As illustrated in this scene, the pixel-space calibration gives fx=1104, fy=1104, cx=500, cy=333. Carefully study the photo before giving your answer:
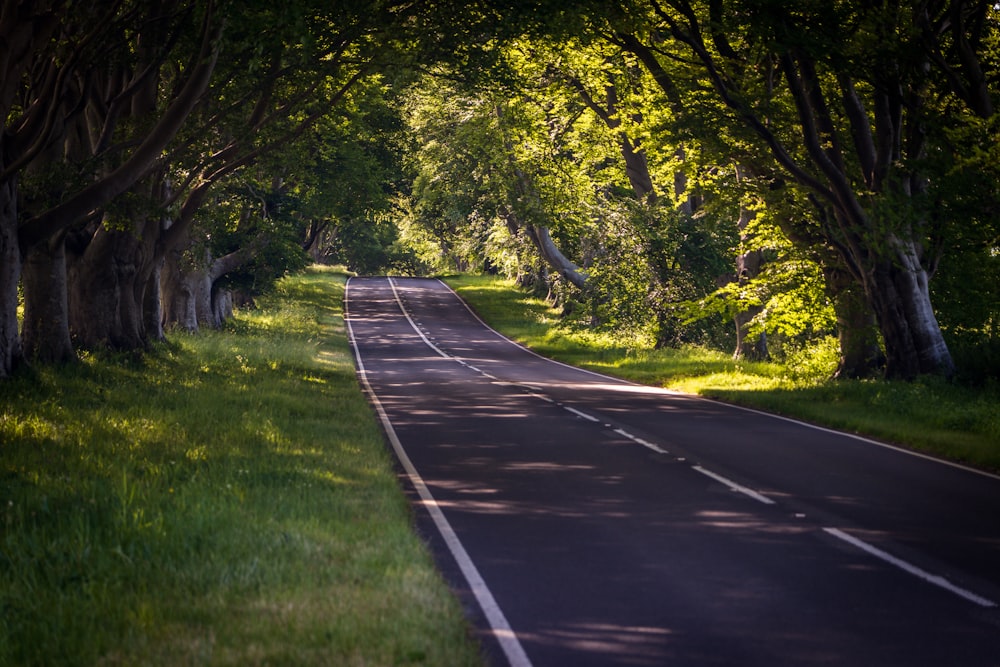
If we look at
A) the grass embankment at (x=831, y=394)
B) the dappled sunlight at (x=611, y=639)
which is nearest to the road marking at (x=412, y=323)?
the grass embankment at (x=831, y=394)

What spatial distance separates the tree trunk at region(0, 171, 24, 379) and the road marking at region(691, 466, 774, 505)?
1104cm

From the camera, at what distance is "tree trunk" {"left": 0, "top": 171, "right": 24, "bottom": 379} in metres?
17.5

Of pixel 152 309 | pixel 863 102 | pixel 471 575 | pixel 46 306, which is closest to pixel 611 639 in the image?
pixel 471 575

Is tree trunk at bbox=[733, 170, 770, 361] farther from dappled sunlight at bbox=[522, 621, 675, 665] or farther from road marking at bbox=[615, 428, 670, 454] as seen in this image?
dappled sunlight at bbox=[522, 621, 675, 665]

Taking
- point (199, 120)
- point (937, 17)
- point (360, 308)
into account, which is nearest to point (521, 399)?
point (199, 120)

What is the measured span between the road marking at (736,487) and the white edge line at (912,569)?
150 centimetres

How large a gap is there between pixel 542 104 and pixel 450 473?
26.9 m

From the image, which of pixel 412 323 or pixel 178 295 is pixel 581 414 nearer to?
pixel 178 295

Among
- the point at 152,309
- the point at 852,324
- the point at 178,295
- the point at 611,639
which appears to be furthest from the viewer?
the point at 178,295

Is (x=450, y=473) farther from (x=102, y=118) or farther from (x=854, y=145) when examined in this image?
(x=854, y=145)

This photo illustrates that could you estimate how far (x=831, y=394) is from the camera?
22641mm

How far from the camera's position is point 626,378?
1259 inches

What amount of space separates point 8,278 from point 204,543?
11.2m

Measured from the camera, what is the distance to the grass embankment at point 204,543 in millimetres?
6074
